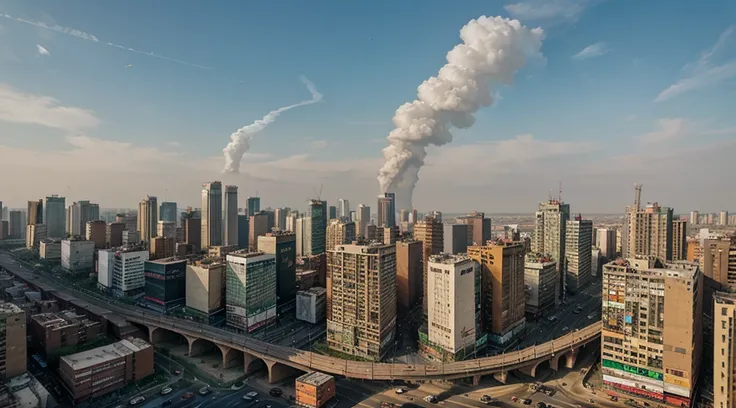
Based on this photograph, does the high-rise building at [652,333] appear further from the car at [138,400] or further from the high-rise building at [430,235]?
the car at [138,400]

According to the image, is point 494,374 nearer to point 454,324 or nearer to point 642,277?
point 454,324

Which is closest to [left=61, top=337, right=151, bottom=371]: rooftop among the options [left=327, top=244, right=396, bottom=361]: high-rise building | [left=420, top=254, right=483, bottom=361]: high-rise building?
[left=327, top=244, right=396, bottom=361]: high-rise building

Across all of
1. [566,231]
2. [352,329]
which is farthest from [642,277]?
[566,231]

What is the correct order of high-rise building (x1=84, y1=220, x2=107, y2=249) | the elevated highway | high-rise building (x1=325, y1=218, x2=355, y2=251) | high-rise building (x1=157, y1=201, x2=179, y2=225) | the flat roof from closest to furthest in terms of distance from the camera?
the flat roof
the elevated highway
high-rise building (x1=325, y1=218, x2=355, y2=251)
high-rise building (x1=84, y1=220, x2=107, y2=249)
high-rise building (x1=157, y1=201, x2=179, y2=225)

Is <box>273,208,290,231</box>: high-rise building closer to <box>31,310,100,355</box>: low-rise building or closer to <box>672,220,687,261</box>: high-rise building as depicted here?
<box>31,310,100,355</box>: low-rise building

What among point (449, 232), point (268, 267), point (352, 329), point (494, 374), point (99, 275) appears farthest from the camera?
point (449, 232)

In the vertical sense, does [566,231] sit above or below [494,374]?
above

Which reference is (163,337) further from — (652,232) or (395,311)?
(652,232)
